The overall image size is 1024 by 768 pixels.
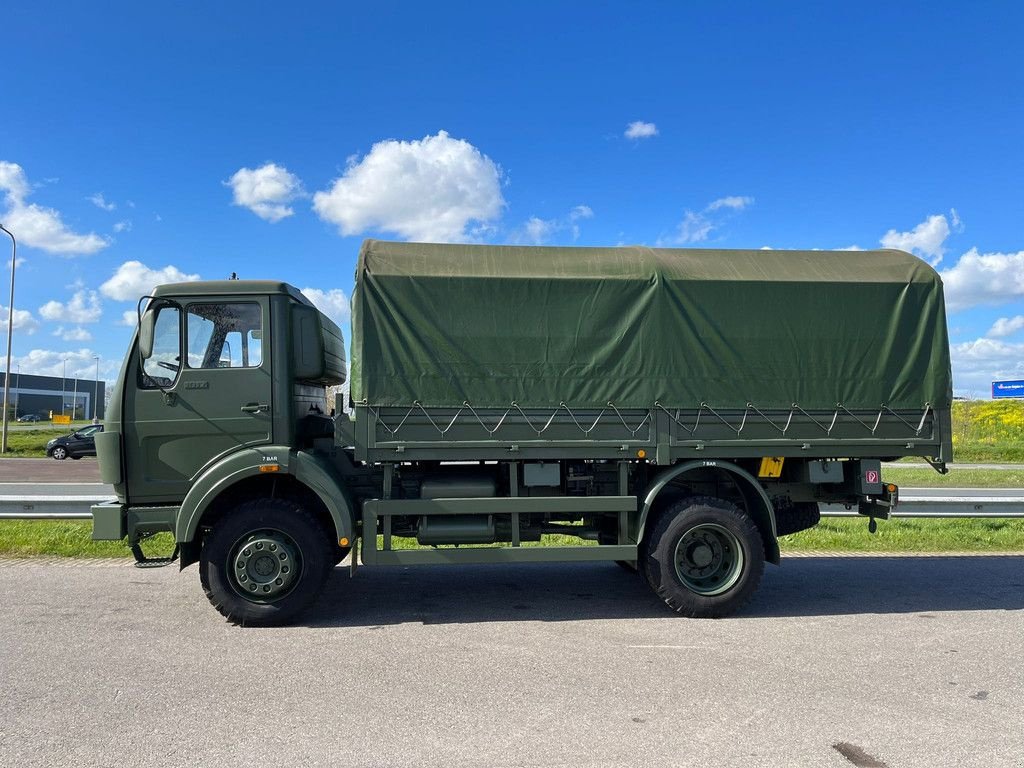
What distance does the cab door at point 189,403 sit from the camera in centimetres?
600

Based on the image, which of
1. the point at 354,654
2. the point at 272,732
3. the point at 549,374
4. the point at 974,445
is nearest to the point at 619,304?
the point at 549,374

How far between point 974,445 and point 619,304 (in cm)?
3078

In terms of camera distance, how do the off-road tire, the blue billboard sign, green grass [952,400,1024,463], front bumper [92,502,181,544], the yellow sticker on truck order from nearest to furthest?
front bumper [92,502,181,544], the off-road tire, the yellow sticker on truck, green grass [952,400,1024,463], the blue billboard sign

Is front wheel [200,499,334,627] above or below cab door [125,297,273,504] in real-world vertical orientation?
below

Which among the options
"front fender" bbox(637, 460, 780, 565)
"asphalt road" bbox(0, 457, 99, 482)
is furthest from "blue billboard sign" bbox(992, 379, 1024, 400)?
"asphalt road" bbox(0, 457, 99, 482)

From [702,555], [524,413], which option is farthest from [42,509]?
[702,555]

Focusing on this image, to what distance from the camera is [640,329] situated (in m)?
6.36

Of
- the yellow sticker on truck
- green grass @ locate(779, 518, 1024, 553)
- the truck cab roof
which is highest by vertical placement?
the truck cab roof

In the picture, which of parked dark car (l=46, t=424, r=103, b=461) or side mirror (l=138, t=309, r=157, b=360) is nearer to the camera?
A: side mirror (l=138, t=309, r=157, b=360)

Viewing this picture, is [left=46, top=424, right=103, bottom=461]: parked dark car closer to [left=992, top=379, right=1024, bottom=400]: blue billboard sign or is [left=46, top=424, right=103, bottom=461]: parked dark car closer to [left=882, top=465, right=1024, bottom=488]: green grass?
[left=882, top=465, right=1024, bottom=488]: green grass

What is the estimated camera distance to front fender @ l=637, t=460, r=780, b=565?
6.29m

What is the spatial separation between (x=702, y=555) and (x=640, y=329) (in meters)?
2.07

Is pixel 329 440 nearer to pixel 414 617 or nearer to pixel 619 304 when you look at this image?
pixel 414 617

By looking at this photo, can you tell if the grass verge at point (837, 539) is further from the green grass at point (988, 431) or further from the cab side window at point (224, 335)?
the green grass at point (988, 431)
